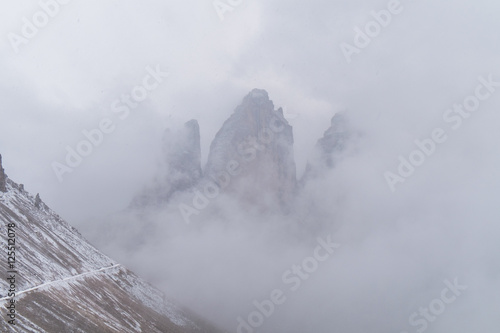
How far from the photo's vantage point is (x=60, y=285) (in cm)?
9269

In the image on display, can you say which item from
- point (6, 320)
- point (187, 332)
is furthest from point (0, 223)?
point (187, 332)

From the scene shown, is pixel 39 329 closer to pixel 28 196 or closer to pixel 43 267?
pixel 43 267

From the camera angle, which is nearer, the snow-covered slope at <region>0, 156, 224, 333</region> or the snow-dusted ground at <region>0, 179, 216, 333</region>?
the snow-covered slope at <region>0, 156, 224, 333</region>

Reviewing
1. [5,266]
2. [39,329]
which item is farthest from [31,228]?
[39,329]

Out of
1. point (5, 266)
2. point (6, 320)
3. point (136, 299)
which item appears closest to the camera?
point (6, 320)

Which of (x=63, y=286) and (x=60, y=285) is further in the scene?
(x=63, y=286)

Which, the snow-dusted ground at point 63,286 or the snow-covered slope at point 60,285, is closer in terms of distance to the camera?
the snow-covered slope at point 60,285

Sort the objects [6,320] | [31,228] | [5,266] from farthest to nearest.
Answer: [31,228] → [5,266] → [6,320]

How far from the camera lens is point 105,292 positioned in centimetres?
11544

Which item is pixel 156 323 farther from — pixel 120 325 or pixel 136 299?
pixel 120 325

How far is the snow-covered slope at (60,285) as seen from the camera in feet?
225

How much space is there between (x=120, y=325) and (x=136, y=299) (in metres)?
49.9

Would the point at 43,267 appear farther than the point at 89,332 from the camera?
Yes

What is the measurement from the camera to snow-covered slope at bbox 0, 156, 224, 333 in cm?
6856
